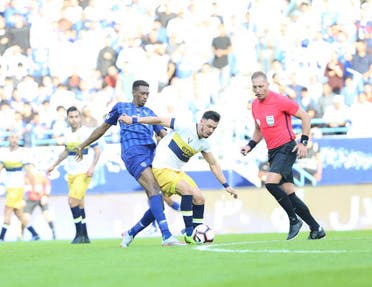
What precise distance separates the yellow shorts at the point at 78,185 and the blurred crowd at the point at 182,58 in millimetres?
5512

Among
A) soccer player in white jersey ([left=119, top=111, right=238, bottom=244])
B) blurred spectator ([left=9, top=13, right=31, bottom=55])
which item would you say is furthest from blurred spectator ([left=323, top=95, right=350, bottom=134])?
soccer player in white jersey ([left=119, top=111, right=238, bottom=244])

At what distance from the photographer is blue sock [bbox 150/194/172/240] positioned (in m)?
13.0

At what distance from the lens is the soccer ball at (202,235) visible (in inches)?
527

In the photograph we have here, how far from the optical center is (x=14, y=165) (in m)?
21.9

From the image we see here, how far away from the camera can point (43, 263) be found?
10.5 m

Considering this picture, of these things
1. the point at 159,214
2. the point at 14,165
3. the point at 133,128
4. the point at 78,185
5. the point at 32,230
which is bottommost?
the point at 32,230

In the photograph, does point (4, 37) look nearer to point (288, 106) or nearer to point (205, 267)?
point (288, 106)

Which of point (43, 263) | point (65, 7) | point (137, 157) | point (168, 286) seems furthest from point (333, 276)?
point (65, 7)

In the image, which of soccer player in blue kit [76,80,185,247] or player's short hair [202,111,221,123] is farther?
soccer player in blue kit [76,80,185,247]

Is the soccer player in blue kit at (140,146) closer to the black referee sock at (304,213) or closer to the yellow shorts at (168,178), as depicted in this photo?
the yellow shorts at (168,178)

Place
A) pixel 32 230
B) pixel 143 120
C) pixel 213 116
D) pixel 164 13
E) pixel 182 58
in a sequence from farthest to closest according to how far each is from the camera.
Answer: pixel 164 13
pixel 182 58
pixel 32 230
pixel 213 116
pixel 143 120

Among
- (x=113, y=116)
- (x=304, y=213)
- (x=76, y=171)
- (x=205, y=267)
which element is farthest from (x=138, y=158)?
(x=205, y=267)

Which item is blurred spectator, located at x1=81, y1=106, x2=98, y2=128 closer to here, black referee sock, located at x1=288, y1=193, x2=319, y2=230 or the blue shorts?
the blue shorts

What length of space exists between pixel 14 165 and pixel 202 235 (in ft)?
30.8
